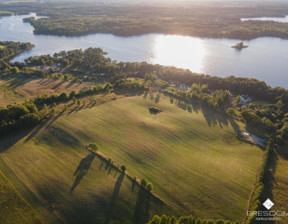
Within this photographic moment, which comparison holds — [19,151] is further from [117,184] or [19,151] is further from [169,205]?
[169,205]

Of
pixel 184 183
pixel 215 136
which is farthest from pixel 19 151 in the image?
pixel 215 136

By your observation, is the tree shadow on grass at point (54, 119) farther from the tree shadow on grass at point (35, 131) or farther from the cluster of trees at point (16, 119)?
the cluster of trees at point (16, 119)

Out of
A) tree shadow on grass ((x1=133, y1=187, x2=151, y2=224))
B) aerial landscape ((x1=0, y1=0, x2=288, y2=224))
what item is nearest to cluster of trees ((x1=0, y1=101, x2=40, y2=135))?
aerial landscape ((x1=0, y1=0, x2=288, y2=224))

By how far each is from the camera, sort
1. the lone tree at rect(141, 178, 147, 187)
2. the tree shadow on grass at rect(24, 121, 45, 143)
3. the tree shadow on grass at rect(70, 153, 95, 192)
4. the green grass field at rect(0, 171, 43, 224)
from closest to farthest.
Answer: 1. the green grass field at rect(0, 171, 43, 224)
2. the lone tree at rect(141, 178, 147, 187)
3. the tree shadow on grass at rect(70, 153, 95, 192)
4. the tree shadow on grass at rect(24, 121, 45, 143)
